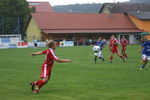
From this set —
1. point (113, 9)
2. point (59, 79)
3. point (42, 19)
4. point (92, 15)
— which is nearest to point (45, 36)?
point (42, 19)

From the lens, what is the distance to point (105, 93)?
12602 mm

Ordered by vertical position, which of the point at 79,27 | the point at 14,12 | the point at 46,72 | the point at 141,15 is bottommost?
the point at 79,27

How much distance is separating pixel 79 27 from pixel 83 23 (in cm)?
223

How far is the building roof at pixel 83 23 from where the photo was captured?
77.9 m

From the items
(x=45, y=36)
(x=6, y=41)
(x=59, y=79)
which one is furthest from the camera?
(x=45, y=36)

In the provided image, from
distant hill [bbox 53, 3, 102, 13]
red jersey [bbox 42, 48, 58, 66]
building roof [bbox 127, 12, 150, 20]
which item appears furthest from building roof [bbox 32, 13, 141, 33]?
distant hill [bbox 53, 3, 102, 13]

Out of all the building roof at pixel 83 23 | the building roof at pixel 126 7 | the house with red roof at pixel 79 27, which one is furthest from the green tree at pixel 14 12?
the building roof at pixel 126 7

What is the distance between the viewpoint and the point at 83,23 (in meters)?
80.8

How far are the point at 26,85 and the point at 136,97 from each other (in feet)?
15.6

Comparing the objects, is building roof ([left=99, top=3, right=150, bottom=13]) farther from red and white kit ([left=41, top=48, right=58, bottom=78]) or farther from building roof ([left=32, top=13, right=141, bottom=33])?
red and white kit ([left=41, top=48, right=58, bottom=78])

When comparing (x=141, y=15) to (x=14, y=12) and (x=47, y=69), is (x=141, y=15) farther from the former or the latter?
(x=47, y=69)

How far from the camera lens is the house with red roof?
77188mm

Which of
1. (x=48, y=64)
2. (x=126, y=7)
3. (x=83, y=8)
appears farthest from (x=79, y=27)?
(x=83, y=8)

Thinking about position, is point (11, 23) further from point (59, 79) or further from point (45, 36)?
point (59, 79)
